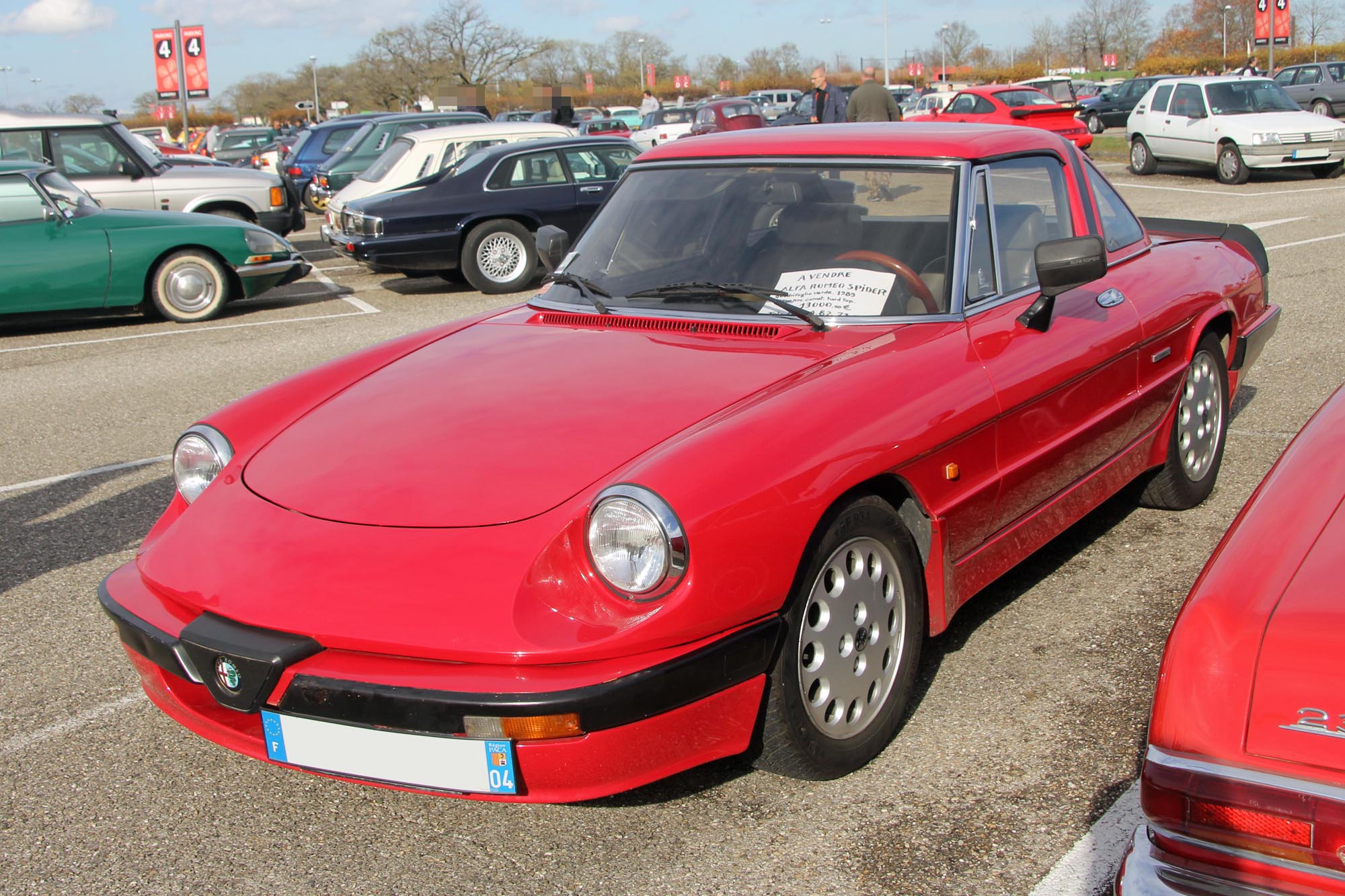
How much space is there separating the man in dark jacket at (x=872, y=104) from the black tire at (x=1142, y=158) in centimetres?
789

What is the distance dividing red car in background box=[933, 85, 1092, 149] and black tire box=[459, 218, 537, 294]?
10.0 m

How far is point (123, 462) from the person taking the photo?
19.8ft

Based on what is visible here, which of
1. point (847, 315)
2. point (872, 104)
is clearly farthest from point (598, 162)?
point (847, 315)

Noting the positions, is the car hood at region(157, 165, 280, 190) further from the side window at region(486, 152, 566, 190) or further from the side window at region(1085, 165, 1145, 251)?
the side window at region(1085, 165, 1145, 251)

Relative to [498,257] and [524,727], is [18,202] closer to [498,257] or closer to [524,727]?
[498,257]

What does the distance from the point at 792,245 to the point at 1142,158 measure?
1836 centimetres

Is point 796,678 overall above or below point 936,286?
below

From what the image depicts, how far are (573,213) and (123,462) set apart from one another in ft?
21.2

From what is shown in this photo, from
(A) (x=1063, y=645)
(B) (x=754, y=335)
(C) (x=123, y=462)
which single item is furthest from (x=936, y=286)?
(C) (x=123, y=462)

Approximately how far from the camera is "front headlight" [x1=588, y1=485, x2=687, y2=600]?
2.42 m

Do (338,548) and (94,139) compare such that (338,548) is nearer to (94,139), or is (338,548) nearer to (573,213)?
(573,213)

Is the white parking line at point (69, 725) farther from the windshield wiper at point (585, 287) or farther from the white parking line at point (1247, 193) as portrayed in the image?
the white parking line at point (1247, 193)

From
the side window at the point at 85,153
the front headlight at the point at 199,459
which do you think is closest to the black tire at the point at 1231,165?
the side window at the point at 85,153

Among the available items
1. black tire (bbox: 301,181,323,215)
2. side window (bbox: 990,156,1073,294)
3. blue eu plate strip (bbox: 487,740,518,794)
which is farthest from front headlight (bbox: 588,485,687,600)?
black tire (bbox: 301,181,323,215)
